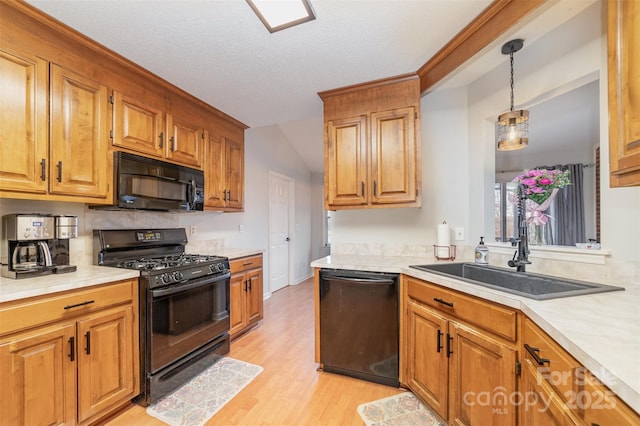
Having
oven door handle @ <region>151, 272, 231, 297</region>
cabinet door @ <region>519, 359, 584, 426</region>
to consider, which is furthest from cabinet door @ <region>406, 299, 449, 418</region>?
oven door handle @ <region>151, 272, 231, 297</region>

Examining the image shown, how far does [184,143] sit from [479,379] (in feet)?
9.19

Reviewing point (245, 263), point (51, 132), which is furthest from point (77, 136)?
point (245, 263)

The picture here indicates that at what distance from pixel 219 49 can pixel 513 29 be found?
5.78 feet

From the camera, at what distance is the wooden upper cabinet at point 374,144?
2.19 metres

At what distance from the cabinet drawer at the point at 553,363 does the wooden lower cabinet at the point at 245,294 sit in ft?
7.81

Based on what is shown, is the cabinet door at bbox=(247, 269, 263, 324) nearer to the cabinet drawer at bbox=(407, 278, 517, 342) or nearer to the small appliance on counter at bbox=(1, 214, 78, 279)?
the small appliance on counter at bbox=(1, 214, 78, 279)

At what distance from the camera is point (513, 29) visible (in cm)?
146

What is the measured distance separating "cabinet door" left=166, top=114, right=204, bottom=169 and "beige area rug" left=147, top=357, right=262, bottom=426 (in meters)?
1.84

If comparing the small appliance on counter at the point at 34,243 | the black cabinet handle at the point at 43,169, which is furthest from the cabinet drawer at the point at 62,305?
the black cabinet handle at the point at 43,169

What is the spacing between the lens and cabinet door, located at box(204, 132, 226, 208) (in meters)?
2.82

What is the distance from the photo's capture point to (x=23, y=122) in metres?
1.54

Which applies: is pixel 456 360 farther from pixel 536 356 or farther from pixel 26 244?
pixel 26 244

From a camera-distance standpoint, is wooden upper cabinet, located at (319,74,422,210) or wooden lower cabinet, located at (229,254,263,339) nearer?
wooden upper cabinet, located at (319,74,422,210)

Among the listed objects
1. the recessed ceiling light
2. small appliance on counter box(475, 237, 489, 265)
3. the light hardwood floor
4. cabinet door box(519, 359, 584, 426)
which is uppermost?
the recessed ceiling light
